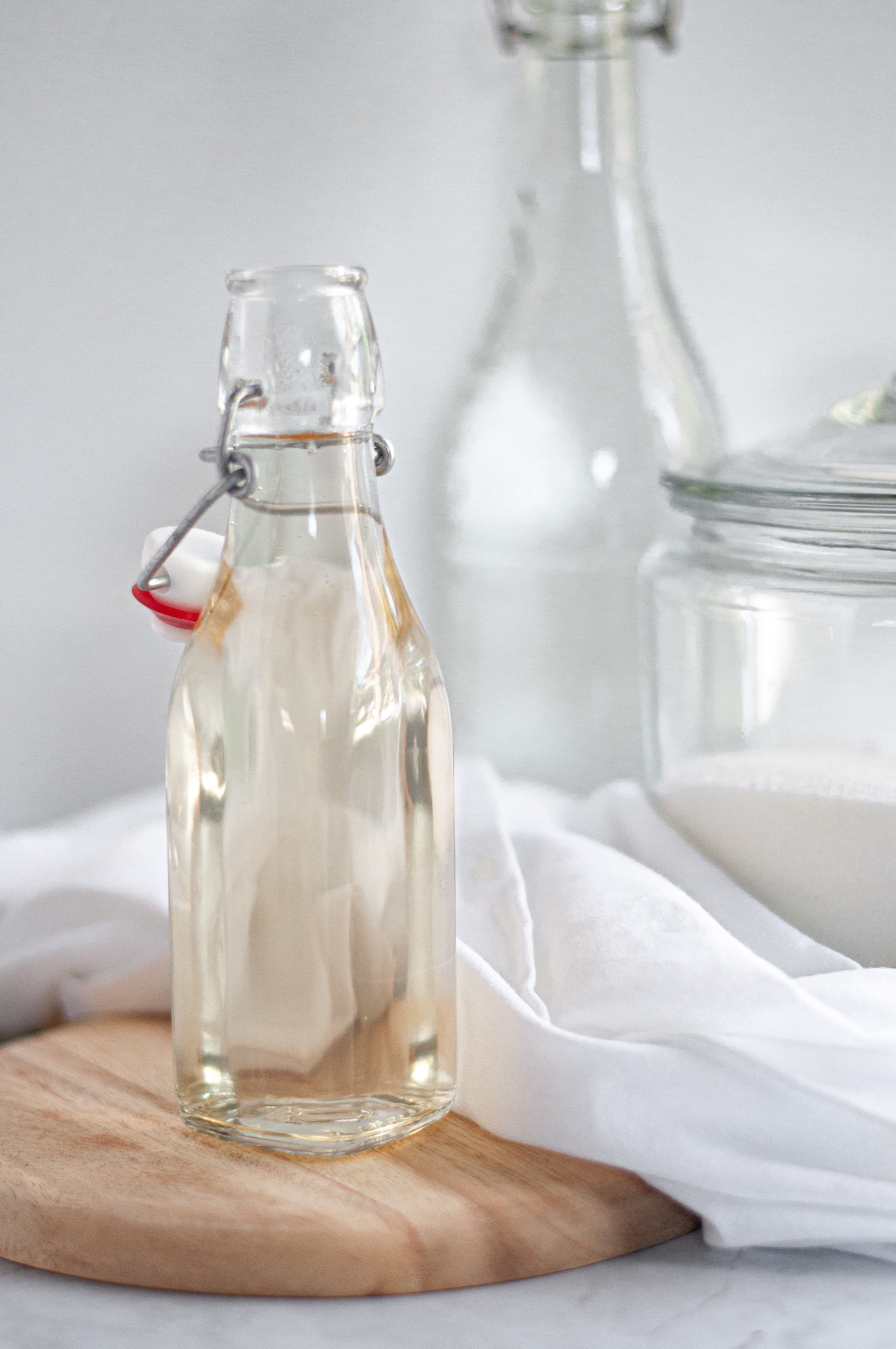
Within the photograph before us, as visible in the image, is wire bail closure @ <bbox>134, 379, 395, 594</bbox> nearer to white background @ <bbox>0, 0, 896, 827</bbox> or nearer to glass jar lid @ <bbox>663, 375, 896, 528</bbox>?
glass jar lid @ <bbox>663, 375, 896, 528</bbox>

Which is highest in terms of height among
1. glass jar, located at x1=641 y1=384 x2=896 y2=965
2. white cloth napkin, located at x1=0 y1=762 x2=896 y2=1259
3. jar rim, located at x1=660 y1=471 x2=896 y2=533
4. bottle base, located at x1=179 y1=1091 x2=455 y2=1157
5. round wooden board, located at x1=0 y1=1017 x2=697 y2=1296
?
jar rim, located at x1=660 y1=471 x2=896 y2=533

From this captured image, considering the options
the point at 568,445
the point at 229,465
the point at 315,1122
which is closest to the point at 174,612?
the point at 229,465

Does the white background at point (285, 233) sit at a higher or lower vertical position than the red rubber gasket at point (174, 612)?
higher

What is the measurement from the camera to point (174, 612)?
1.66 feet

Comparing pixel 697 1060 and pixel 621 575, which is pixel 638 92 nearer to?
pixel 621 575

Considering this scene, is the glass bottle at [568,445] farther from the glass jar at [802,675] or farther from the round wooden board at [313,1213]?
the round wooden board at [313,1213]

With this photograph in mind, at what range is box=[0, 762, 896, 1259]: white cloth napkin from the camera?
0.42m

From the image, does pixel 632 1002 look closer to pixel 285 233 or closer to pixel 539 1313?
pixel 539 1313

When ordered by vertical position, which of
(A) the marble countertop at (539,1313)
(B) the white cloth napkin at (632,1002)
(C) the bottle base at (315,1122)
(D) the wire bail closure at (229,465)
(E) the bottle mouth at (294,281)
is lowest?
(A) the marble countertop at (539,1313)

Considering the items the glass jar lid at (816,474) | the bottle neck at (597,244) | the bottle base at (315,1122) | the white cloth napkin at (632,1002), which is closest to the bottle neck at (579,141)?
the bottle neck at (597,244)

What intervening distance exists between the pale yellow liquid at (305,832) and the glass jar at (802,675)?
166mm

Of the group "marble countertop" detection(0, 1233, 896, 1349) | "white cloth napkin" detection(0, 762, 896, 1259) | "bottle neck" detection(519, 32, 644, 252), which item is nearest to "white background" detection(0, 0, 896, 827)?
"bottle neck" detection(519, 32, 644, 252)

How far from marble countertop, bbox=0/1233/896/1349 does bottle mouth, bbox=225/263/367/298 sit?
0.96 feet

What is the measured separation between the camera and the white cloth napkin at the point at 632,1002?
1.39 ft
